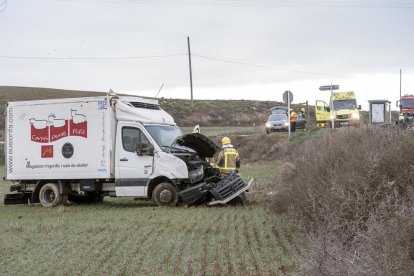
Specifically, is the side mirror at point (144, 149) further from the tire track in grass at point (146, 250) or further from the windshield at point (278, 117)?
the windshield at point (278, 117)

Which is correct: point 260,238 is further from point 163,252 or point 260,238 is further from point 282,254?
point 163,252

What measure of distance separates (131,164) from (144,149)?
1.79 feet

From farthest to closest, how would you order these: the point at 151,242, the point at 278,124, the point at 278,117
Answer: the point at 278,117 < the point at 278,124 < the point at 151,242

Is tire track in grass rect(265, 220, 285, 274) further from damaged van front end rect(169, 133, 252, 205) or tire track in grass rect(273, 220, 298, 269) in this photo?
damaged van front end rect(169, 133, 252, 205)

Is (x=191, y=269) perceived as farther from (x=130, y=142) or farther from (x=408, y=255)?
(x=130, y=142)

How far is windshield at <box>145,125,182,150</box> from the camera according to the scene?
15477mm

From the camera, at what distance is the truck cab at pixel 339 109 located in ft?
125

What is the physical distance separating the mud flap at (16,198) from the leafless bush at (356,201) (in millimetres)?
7658

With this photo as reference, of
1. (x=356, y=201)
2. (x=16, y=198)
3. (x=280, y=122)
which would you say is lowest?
(x=16, y=198)

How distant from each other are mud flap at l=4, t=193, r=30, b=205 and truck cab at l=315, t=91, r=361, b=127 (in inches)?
953

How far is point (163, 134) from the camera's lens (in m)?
15.9

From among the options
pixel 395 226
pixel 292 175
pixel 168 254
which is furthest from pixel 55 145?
pixel 395 226

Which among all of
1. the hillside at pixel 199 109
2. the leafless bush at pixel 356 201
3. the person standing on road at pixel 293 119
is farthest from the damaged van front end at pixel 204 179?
the hillside at pixel 199 109

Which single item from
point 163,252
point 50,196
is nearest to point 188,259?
point 163,252
